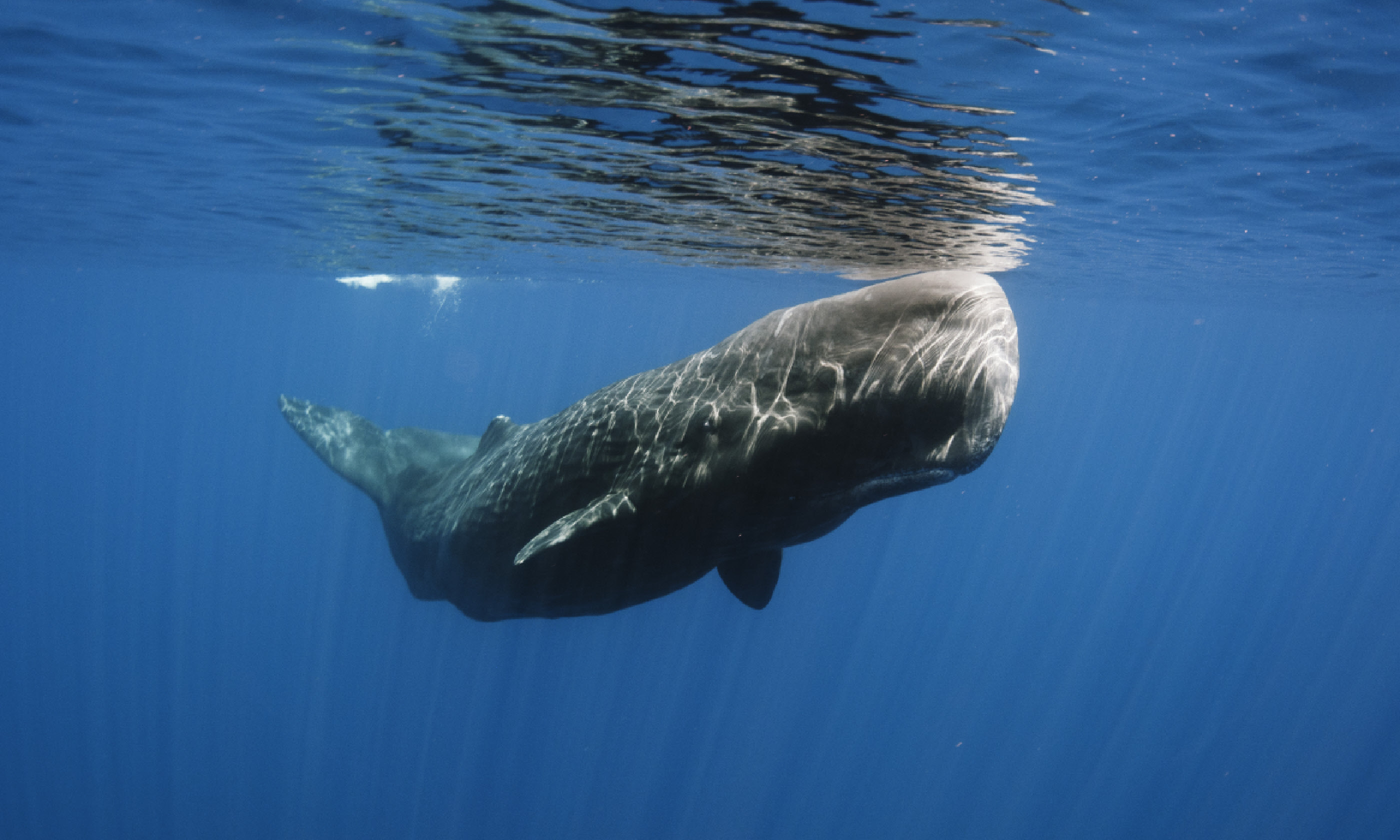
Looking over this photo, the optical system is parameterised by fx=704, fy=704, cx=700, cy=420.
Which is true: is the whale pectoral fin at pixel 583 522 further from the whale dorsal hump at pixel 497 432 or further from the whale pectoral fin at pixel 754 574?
the whale dorsal hump at pixel 497 432

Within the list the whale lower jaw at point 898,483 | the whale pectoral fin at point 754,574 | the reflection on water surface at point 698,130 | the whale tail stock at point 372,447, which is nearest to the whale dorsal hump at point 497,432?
the whale tail stock at point 372,447

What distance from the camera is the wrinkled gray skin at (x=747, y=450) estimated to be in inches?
146

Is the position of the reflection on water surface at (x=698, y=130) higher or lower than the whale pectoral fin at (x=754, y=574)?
higher

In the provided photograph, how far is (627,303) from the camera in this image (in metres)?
54.5

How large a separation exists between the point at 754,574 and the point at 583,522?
1.87 metres

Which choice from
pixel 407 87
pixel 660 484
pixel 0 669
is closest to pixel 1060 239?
pixel 407 87

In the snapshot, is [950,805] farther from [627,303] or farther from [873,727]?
[627,303]

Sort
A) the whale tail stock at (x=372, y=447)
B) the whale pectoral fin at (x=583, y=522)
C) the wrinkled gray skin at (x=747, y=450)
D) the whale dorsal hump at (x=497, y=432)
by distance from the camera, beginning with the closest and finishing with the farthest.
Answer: the wrinkled gray skin at (x=747, y=450) → the whale pectoral fin at (x=583, y=522) → the whale dorsal hump at (x=497, y=432) → the whale tail stock at (x=372, y=447)

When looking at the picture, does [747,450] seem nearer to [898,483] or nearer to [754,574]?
[898,483]

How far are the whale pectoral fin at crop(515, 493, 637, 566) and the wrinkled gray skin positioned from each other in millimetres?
13

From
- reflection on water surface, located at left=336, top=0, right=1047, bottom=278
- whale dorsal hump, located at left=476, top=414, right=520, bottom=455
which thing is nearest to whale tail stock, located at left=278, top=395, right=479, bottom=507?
whale dorsal hump, located at left=476, top=414, right=520, bottom=455

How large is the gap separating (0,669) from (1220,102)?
286ft

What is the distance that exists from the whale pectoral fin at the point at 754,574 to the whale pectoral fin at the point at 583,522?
4.32 feet

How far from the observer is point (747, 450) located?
13.1 feet
